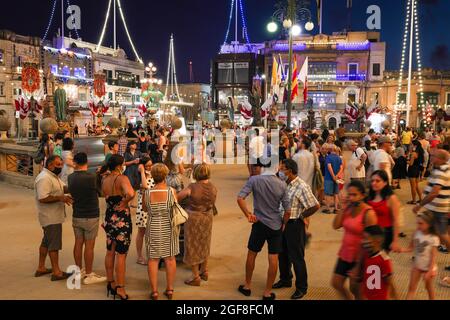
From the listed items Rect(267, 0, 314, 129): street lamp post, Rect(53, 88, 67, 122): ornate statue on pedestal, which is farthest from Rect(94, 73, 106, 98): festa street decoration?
Rect(267, 0, 314, 129): street lamp post

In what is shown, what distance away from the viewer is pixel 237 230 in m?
8.94

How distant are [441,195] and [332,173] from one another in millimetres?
4021

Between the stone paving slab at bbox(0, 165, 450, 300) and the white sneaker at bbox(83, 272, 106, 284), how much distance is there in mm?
105

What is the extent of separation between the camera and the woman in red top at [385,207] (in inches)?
187

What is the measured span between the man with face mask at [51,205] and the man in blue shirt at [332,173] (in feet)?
20.2

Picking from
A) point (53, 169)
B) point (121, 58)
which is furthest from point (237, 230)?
point (121, 58)

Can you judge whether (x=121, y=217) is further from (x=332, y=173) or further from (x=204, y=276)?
(x=332, y=173)

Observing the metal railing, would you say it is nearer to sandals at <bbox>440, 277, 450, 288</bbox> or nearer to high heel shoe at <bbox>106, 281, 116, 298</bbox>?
high heel shoe at <bbox>106, 281, 116, 298</bbox>

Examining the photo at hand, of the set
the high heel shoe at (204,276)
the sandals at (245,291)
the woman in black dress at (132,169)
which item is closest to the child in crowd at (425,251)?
the sandals at (245,291)

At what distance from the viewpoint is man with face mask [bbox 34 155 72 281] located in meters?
5.98

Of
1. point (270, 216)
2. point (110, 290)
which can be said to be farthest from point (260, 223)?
point (110, 290)

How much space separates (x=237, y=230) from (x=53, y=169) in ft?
13.2

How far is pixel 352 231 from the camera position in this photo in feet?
14.7
